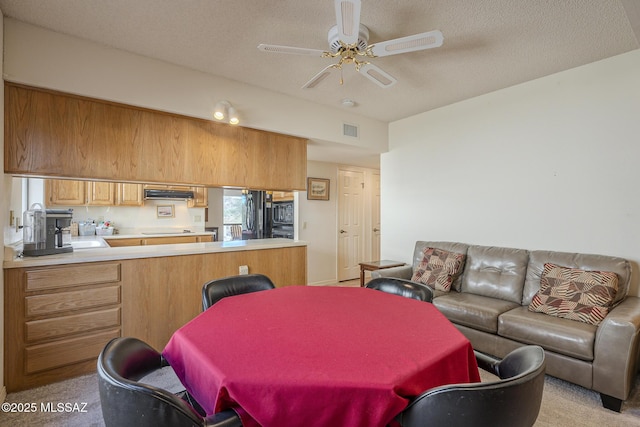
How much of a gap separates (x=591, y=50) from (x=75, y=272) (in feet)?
14.7

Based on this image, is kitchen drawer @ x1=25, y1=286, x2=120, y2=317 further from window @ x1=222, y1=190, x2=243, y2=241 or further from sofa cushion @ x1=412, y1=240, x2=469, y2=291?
window @ x1=222, y1=190, x2=243, y2=241

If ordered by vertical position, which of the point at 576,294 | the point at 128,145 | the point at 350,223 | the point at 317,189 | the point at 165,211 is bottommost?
the point at 576,294

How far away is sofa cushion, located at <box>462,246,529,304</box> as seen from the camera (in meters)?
2.90

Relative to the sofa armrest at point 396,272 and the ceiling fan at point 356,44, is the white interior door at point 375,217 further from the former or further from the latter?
the ceiling fan at point 356,44

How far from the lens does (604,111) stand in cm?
A: 266

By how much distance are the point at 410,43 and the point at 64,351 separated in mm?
3249

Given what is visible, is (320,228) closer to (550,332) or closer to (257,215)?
(257,215)

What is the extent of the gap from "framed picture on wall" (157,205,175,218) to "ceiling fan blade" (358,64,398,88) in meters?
4.44

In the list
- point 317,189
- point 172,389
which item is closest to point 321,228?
point 317,189

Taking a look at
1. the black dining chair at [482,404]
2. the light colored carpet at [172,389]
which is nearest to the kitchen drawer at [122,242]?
the light colored carpet at [172,389]

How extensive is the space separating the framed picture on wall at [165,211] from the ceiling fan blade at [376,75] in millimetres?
4442

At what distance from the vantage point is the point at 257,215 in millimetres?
6211

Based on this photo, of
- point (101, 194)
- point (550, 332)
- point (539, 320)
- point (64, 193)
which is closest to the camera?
point (550, 332)

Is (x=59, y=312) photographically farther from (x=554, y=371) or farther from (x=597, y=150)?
(x=597, y=150)
